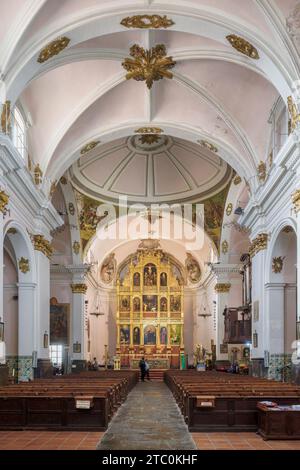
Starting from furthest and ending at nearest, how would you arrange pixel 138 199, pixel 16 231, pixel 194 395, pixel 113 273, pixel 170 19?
pixel 113 273
pixel 138 199
pixel 16 231
pixel 170 19
pixel 194 395

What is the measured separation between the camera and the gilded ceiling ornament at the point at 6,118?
46.6 feet

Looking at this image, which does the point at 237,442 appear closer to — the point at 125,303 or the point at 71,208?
the point at 71,208

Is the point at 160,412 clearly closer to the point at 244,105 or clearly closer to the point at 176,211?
the point at 244,105

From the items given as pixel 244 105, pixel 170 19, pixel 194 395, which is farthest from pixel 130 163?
pixel 194 395

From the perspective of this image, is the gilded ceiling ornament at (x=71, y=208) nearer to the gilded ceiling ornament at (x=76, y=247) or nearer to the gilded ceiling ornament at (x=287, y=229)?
the gilded ceiling ornament at (x=76, y=247)

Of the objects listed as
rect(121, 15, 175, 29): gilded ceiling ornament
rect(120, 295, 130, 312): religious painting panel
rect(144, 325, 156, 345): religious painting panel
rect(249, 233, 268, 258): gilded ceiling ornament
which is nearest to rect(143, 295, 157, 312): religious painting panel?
rect(120, 295, 130, 312): religious painting panel

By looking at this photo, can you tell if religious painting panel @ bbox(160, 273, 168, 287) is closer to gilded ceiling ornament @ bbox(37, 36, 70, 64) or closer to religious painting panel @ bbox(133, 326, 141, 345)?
religious painting panel @ bbox(133, 326, 141, 345)

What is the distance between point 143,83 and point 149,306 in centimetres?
2329

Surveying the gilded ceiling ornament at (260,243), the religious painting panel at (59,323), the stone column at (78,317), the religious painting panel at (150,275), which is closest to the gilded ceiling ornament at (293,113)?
the gilded ceiling ornament at (260,243)

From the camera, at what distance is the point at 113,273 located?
40.4 metres

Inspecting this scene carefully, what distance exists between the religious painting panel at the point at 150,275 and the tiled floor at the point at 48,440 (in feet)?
97.9

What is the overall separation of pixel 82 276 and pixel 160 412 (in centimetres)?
1516

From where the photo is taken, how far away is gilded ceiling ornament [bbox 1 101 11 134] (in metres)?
14.2

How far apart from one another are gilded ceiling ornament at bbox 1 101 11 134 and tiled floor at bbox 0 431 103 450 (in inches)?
259
